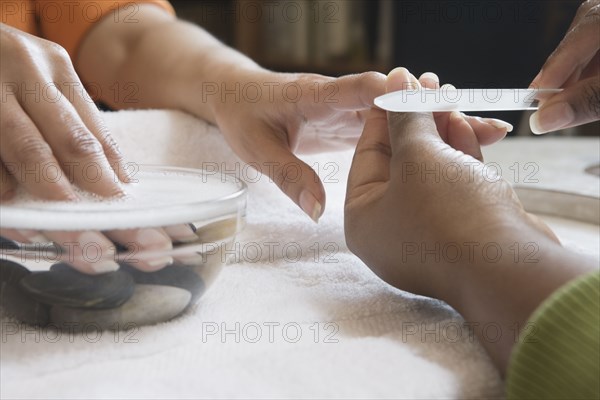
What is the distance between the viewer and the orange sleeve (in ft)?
2.87

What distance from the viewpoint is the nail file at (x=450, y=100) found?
42cm

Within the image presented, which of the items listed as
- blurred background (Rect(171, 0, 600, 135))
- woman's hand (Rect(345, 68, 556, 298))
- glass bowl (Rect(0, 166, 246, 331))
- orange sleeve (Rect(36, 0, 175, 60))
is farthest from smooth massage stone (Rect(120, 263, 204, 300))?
blurred background (Rect(171, 0, 600, 135))

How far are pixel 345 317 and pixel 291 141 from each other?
25 centimetres

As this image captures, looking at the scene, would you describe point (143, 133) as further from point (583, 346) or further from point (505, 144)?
point (505, 144)

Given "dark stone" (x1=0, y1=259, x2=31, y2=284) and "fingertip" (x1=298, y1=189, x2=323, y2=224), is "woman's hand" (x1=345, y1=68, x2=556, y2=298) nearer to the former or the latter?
"fingertip" (x1=298, y1=189, x2=323, y2=224)

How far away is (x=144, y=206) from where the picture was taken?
357 mm

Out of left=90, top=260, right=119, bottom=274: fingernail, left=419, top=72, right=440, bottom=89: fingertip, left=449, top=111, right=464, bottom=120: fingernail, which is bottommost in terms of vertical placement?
left=90, top=260, right=119, bottom=274: fingernail

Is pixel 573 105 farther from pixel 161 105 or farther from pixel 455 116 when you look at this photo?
pixel 161 105

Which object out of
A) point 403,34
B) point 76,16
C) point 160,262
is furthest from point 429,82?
point 403,34

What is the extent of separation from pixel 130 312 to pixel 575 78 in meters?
0.34

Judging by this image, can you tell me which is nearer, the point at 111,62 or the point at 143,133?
the point at 143,133

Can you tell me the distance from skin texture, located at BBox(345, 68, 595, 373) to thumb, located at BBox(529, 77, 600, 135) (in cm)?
7

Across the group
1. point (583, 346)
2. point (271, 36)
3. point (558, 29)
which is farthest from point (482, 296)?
point (271, 36)

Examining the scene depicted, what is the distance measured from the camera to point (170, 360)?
1.09 feet
